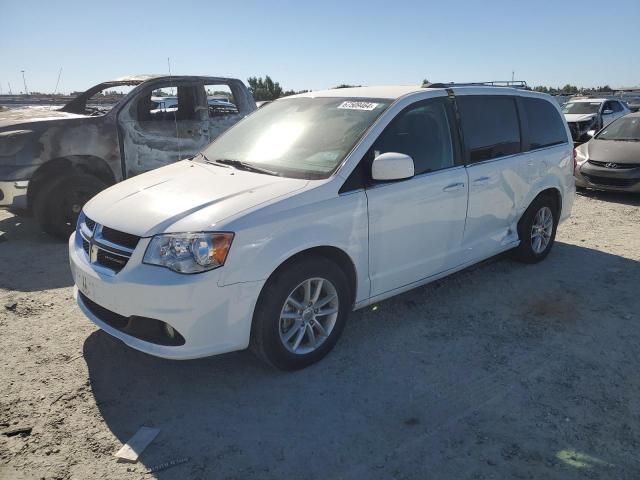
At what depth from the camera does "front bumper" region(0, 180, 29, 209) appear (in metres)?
5.69

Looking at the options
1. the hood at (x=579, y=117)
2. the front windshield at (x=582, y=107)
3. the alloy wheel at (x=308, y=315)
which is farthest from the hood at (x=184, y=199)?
the front windshield at (x=582, y=107)

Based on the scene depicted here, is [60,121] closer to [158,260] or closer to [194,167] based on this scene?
[194,167]

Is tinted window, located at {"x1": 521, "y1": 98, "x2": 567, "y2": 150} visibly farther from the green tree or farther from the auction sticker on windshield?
the green tree

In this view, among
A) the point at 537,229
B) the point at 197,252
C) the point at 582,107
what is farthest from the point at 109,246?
the point at 582,107

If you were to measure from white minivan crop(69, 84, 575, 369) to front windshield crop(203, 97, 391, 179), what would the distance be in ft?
0.04

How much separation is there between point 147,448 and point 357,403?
116 cm

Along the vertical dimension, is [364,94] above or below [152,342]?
above

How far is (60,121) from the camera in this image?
5961 millimetres

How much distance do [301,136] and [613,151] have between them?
7.25 m

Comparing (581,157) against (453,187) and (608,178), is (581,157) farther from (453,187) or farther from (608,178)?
(453,187)

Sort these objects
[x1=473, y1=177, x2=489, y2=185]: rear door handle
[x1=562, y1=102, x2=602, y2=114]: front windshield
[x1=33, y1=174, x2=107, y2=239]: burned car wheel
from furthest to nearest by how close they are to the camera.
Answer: [x1=562, y1=102, x2=602, y2=114]: front windshield
[x1=33, y1=174, x2=107, y2=239]: burned car wheel
[x1=473, y1=177, x2=489, y2=185]: rear door handle

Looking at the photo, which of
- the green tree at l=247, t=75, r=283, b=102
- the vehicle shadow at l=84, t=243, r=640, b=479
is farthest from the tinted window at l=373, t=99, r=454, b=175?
the green tree at l=247, t=75, r=283, b=102

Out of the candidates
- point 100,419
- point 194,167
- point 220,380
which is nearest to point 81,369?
point 100,419

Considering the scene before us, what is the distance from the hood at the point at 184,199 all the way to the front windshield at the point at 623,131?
8399 mm
